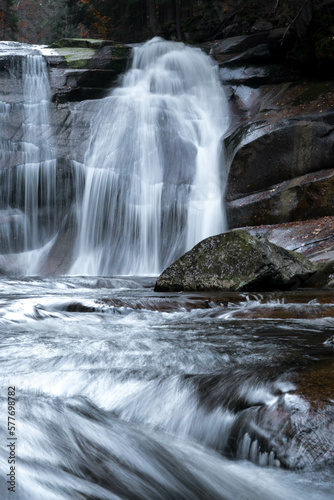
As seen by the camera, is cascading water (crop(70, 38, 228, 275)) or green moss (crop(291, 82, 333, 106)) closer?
cascading water (crop(70, 38, 228, 275))

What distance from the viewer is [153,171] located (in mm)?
14156

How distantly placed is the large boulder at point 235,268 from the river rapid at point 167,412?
1731 millimetres

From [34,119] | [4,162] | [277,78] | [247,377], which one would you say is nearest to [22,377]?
[247,377]

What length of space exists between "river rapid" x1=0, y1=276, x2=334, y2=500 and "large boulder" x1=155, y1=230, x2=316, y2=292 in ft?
5.68

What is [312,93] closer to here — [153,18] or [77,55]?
[77,55]

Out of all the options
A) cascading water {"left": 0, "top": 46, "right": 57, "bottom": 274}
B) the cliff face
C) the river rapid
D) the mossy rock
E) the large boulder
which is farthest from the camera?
the mossy rock

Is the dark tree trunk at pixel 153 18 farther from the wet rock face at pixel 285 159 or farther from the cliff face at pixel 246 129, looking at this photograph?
the wet rock face at pixel 285 159

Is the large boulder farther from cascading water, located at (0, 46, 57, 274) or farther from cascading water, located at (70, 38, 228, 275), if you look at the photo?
cascading water, located at (0, 46, 57, 274)

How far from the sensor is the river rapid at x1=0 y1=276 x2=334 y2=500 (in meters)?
2.13

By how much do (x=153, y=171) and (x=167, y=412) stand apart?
1176 cm

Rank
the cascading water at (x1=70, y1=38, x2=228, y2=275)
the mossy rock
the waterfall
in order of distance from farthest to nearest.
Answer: the mossy rock
the waterfall
the cascading water at (x1=70, y1=38, x2=228, y2=275)

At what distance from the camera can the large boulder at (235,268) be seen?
22.0 ft

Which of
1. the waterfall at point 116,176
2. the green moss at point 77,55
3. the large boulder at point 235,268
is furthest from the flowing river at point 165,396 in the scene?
the green moss at point 77,55

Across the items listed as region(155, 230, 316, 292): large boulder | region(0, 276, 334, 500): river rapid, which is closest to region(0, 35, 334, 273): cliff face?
region(155, 230, 316, 292): large boulder
